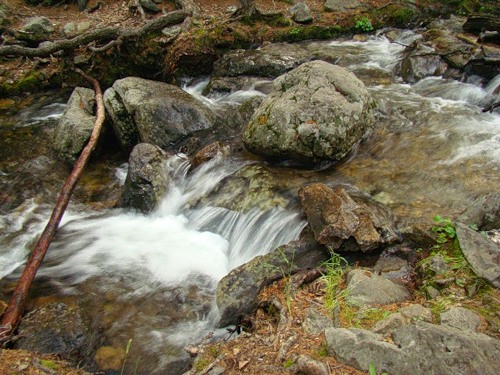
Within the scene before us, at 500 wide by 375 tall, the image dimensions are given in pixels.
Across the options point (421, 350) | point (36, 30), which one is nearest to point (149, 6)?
point (36, 30)

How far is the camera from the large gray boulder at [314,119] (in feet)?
20.0

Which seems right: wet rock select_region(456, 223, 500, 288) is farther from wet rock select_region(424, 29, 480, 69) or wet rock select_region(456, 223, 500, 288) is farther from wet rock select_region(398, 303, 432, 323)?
wet rock select_region(424, 29, 480, 69)

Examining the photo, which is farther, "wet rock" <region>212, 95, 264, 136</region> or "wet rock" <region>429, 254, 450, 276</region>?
"wet rock" <region>212, 95, 264, 136</region>

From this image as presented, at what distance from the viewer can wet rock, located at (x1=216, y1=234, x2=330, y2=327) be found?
4.27 metres

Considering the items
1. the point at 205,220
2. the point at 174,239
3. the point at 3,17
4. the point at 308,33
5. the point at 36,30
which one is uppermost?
the point at 3,17

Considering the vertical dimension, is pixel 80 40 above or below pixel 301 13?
above

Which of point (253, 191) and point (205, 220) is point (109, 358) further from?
point (253, 191)

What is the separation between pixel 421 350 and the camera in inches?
105

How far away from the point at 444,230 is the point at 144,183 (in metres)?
4.52

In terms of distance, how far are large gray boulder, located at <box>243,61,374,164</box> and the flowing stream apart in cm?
34

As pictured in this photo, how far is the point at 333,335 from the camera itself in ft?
9.75

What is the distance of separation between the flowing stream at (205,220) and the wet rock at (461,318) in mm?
1969

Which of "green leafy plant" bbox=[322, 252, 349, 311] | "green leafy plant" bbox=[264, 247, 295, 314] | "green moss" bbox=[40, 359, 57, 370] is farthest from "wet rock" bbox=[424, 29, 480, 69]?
"green moss" bbox=[40, 359, 57, 370]

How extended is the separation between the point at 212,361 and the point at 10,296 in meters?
3.22
